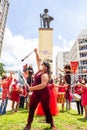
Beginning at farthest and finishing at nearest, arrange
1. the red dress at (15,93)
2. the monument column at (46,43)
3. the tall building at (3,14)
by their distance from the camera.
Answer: the tall building at (3,14) → the monument column at (46,43) → the red dress at (15,93)

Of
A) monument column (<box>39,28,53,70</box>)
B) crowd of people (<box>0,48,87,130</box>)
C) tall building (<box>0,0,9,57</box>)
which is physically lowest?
crowd of people (<box>0,48,87,130</box>)

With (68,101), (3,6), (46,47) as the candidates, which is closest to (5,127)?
(68,101)

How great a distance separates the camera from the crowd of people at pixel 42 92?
26.4 ft

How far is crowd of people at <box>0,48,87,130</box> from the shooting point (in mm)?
8055

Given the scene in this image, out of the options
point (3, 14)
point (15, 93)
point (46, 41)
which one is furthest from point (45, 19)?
point (3, 14)

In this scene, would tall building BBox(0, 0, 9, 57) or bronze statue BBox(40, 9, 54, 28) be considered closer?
bronze statue BBox(40, 9, 54, 28)

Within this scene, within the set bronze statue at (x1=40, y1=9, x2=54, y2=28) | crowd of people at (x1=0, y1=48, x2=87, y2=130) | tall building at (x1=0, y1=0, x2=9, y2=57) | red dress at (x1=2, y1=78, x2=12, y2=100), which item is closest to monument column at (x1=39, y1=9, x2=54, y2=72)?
bronze statue at (x1=40, y1=9, x2=54, y2=28)

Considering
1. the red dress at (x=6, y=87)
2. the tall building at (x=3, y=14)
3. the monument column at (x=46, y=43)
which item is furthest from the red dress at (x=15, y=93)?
the tall building at (x=3, y=14)

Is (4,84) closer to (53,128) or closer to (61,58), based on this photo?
(53,128)

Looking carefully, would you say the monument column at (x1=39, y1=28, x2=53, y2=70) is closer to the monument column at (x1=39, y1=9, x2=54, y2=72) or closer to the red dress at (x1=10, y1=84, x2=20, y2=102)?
the monument column at (x1=39, y1=9, x2=54, y2=72)

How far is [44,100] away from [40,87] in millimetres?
525

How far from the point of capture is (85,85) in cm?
1178

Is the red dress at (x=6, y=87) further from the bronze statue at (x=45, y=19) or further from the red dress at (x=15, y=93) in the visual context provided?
the bronze statue at (x=45, y=19)

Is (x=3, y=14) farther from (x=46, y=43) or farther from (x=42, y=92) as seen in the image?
(x=42, y=92)
